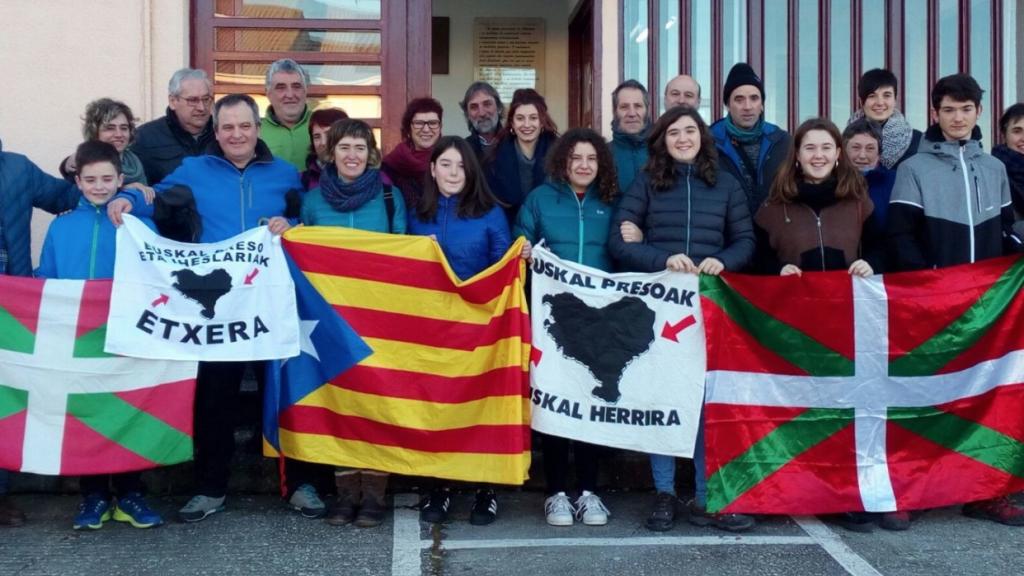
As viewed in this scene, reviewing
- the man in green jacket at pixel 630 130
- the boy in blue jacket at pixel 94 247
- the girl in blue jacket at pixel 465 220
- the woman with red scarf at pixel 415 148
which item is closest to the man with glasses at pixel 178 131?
the boy in blue jacket at pixel 94 247

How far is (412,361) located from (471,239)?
0.62 m

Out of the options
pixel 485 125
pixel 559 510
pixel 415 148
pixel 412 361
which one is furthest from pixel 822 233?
pixel 415 148

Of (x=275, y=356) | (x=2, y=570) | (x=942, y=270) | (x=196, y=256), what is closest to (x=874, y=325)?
(x=942, y=270)

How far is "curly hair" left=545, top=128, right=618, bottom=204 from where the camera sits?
5383 millimetres

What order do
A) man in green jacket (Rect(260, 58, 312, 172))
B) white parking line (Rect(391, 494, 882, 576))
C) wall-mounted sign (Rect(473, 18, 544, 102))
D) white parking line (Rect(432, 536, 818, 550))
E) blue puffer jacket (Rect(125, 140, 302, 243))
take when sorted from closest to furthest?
white parking line (Rect(391, 494, 882, 576)) → white parking line (Rect(432, 536, 818, 550)) → blue puffer jacket (Rect(125, 140, 302, 243)) → man in green jacket (Rect(260, 58, 312, 172)) → wall-mounted sign (Rect(473, 18, 544, 102))

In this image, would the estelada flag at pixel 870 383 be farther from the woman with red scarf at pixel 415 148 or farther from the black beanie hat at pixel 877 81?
the woman with red scarf at pixel 415 148

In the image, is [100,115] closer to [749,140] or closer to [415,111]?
[415,111]

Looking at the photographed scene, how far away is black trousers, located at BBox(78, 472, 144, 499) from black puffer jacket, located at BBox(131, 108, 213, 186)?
4.97 feet

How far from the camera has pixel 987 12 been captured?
8.14 m

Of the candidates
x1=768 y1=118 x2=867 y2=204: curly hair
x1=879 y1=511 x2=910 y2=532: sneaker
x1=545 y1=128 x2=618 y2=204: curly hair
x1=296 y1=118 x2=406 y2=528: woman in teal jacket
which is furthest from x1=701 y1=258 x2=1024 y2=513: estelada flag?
x1=296 y1=118 x2=406 y2=528: woman in teal jacket

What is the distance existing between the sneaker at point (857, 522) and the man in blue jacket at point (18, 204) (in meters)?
3.66

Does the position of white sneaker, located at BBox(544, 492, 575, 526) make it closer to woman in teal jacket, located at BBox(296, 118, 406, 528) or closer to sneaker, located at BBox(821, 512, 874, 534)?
woman in teal jacket, located at BBox(296, 118, 406, 528)

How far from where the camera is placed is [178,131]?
5969mm

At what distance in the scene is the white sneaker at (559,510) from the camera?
523 centimetres
